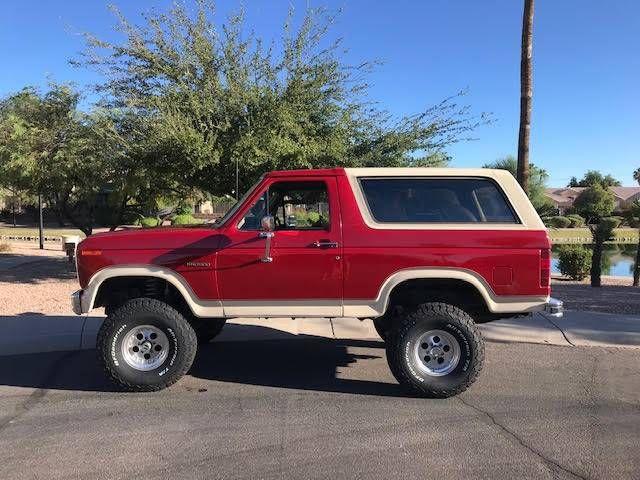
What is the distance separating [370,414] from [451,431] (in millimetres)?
712

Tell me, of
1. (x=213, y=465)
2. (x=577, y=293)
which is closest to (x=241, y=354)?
(x=213, y=465)

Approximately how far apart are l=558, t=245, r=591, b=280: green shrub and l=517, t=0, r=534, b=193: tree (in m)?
4.60

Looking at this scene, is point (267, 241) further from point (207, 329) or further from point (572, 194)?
point (572, 194)

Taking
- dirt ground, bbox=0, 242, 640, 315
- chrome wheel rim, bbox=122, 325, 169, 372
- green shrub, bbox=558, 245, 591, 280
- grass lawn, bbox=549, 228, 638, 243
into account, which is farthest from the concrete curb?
grass lawn, bbox=549, 228, 638, 243

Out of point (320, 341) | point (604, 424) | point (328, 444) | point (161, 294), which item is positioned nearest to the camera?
point (328, 444)

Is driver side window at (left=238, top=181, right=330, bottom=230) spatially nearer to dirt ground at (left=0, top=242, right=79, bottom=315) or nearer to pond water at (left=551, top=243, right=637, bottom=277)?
dirt ground at (left=0, top=242, right=79, bottom=315)

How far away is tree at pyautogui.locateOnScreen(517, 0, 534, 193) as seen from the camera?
37.1 ft

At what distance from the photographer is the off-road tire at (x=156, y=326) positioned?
568cm

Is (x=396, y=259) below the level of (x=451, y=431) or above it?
above

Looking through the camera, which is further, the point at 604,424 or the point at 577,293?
the point at 577,293

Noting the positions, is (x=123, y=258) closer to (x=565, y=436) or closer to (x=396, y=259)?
(x=396, y=259)

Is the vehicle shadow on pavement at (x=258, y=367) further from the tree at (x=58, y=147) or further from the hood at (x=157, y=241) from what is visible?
the tree at (x=58, y=147)

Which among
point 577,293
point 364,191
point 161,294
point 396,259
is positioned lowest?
point 577,293

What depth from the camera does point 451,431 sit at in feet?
15.5
